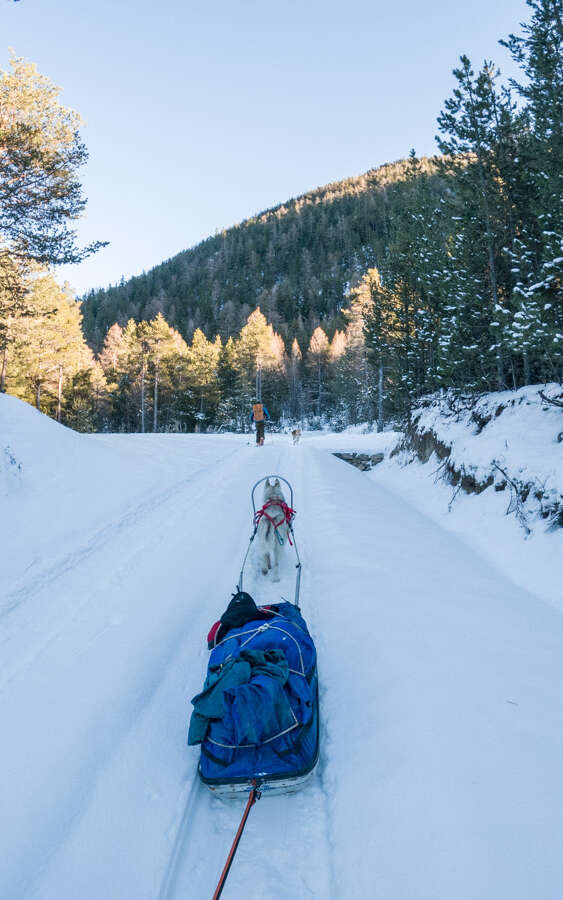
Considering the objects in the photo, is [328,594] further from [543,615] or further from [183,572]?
[543,615]

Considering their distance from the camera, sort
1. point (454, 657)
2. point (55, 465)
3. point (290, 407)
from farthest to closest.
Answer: point (290, 407)
point (55, 465)
point (454, 657)

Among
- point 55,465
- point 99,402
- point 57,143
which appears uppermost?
point 57,143

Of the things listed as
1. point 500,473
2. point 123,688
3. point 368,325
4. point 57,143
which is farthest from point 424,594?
point 368,325

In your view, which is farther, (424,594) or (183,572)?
(183,572)

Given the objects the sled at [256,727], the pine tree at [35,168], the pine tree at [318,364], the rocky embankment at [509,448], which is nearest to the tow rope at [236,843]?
the sled at [256,727]

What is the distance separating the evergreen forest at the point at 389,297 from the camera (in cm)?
746

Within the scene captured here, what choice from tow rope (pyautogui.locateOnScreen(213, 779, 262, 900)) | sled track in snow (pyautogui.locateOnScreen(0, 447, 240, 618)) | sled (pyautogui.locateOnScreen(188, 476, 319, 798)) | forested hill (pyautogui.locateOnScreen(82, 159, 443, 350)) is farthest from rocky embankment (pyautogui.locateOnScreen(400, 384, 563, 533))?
forested hill (pyautogui.locateOnScreen(82, 159, 443, 350))

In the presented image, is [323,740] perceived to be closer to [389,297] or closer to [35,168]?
[35,168]

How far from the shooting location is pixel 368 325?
71.1 ft

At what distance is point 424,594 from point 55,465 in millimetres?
8215

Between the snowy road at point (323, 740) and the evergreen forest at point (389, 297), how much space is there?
202 inches

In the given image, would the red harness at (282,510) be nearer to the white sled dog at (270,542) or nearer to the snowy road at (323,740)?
the white sled dog at (270,542)

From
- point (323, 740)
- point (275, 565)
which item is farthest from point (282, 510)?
point (323, 740)

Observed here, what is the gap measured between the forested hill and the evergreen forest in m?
27.9
